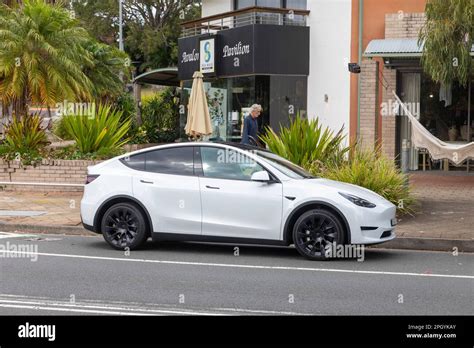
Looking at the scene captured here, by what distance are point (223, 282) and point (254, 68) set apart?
48.6ft

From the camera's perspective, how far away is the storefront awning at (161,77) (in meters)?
29.4

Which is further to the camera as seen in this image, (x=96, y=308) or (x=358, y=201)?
(x=358, y=201)

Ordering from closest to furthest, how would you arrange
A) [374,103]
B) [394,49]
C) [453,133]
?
[394,49], [453,133], [374,103]

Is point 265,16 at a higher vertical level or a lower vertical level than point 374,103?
higher

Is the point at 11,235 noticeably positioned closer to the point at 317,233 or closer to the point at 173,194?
the point at 173,194

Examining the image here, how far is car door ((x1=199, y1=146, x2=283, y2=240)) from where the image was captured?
1068 cm

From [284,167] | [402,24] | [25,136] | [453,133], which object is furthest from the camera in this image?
[453,133]

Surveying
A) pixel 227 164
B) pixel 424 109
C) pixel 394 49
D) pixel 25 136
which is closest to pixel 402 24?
pixel 394 49

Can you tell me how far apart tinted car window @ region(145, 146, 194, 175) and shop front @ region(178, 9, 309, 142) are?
11221 millimetres

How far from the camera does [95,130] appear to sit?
60.1 ft

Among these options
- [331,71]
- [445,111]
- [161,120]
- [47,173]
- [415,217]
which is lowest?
[415,217]

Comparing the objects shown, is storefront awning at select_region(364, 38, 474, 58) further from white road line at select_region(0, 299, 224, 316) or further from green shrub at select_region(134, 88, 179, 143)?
white road line at select_region(0, 299, 224, 316)

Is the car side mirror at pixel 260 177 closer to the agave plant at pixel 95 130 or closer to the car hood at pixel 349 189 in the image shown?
the car hood at pixel 349 189

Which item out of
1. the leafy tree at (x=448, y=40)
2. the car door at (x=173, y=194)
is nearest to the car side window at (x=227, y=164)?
the car door at (x=173, y=194)
